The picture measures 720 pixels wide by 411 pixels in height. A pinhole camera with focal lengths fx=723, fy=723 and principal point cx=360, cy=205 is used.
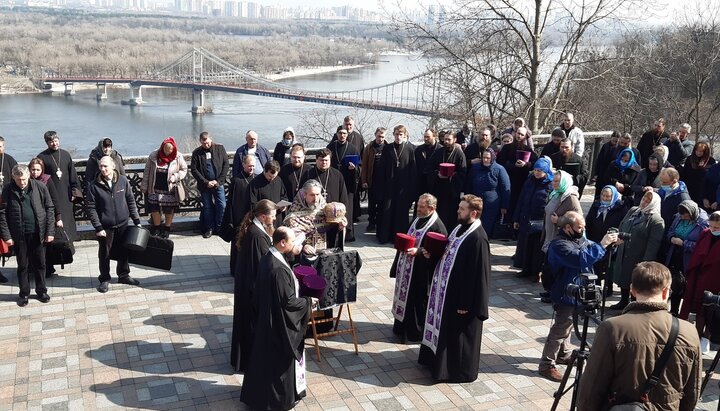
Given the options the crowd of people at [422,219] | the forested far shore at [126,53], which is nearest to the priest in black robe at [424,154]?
the crowd of people at [422,219]

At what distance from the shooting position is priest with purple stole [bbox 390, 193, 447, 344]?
21.6ft

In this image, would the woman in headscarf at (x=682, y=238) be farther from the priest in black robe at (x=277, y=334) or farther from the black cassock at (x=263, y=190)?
the black cassock at (x=263, y=190)

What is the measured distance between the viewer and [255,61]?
137 m

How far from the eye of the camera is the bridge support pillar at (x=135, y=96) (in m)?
89.3

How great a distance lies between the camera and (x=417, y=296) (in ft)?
22.6

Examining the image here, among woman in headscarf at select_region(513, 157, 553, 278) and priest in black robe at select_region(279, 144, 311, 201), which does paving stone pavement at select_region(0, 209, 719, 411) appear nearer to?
woman in headscarf at select_region(513, 157, 553, 278)

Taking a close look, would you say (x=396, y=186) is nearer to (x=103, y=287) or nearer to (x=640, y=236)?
(x=640, y=236)

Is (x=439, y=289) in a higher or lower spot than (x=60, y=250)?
higher

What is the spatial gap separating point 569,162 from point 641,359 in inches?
261

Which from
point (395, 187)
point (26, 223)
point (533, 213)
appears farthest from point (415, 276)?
point (26, 223)

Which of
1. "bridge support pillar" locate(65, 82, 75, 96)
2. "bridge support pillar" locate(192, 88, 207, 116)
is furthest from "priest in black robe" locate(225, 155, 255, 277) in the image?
"bridge support pillar" locate(65, 82, 75, 96)

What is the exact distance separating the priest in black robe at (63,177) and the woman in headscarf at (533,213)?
5509 mm

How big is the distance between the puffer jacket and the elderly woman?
11.0 ft

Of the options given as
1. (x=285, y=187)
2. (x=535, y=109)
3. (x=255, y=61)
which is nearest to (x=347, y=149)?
(x=285, y=187)
